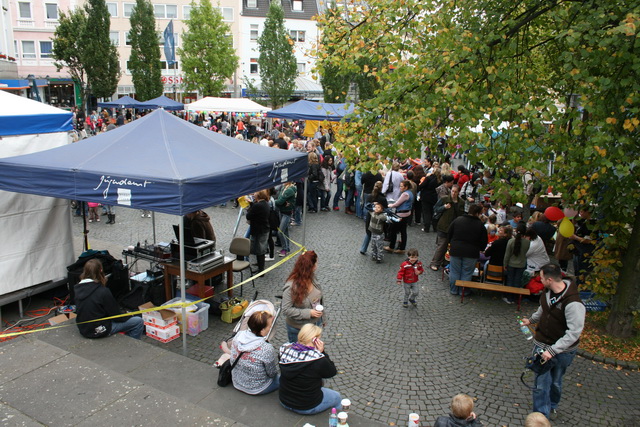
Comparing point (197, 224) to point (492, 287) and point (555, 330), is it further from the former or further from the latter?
point (555, 330)

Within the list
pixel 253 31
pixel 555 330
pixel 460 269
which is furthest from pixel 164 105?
pixel 253 31

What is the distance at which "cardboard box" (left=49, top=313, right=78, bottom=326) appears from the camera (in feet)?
22.8

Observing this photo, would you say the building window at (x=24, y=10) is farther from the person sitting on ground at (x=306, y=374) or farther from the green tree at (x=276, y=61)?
the person sitting on ground at (x=306, y=374)

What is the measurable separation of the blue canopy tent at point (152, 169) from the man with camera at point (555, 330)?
408 cm

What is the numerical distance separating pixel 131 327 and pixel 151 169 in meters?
2.18

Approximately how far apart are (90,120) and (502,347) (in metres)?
35.1

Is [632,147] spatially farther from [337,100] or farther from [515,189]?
[337,100]

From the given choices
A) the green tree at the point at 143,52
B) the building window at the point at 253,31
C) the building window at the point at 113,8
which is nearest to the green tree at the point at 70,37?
the green tree at the point at 143,52

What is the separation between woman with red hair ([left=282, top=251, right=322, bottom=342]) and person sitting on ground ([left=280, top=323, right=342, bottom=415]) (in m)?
0.88

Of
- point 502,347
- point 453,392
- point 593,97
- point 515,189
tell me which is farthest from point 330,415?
point 593,97

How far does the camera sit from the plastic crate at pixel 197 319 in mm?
7016

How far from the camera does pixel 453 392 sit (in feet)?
19.2

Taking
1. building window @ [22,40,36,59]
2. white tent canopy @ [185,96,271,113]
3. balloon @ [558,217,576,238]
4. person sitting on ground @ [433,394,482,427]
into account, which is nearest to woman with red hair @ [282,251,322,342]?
person sitting on ground @ [433,394,482,427]

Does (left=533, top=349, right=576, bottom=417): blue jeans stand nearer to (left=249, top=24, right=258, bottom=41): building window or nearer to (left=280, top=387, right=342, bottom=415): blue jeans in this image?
(left=280, top=387, right=342, bottom=415): blue jeans
